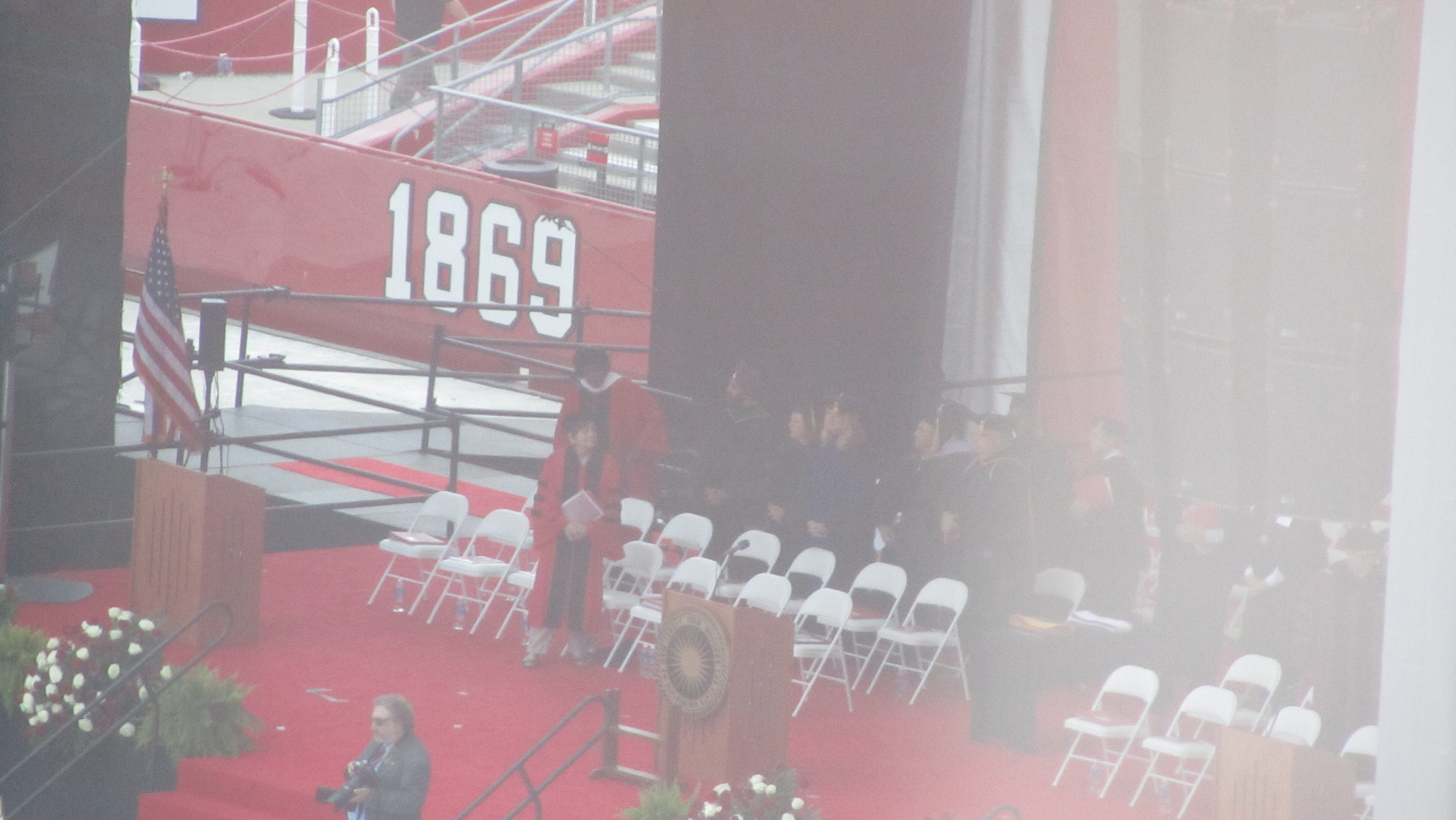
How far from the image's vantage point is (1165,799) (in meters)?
9.12

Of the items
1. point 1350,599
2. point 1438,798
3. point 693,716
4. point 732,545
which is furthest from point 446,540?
point 1438,798

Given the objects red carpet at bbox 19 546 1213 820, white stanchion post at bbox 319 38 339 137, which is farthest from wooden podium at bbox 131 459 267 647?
white stanchion post at bbox 319 38 339 137

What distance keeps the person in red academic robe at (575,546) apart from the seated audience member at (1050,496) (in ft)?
7.76

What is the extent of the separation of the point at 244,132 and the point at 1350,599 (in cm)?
1428

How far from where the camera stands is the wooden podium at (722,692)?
9.24 m

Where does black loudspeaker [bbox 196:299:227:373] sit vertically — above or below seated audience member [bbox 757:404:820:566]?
above

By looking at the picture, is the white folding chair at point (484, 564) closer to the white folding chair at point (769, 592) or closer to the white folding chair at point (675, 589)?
the white folding chair at point (675, 589)

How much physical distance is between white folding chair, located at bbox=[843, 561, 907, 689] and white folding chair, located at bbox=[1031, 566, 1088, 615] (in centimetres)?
74

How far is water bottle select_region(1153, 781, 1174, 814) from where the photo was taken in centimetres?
908

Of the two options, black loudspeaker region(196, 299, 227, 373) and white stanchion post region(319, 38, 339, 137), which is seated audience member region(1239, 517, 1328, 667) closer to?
black loudspeaker region(196, 299, 227, 373)

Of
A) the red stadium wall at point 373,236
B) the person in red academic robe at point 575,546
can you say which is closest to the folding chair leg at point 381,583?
the person in red academic robe at point 575,546

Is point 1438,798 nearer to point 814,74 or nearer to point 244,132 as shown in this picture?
point 814,74

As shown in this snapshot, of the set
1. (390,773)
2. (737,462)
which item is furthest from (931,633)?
(390,773)

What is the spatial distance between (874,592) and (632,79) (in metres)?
11.4
